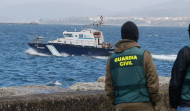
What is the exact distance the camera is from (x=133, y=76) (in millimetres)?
4316

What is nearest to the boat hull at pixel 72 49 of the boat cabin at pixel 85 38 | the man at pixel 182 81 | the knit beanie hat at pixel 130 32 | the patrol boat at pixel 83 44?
the patrol boat at pixel 83 44

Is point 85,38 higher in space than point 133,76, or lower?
lower

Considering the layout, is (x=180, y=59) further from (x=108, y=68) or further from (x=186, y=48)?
(x=108, y=68)

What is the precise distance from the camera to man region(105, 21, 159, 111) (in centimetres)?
430

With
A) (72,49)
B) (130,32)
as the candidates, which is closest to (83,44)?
(72,49)

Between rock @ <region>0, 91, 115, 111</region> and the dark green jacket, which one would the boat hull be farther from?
the dark green jacket

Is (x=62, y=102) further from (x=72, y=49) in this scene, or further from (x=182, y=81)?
(x=72, y=49)

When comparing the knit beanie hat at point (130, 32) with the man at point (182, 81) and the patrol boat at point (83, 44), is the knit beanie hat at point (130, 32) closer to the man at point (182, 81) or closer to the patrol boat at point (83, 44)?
the man at point (182, 81)

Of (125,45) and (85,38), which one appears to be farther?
(85,38)

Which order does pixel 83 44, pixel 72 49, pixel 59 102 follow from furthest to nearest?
pixel 72 49, pixel 83 44, pixel 59 102

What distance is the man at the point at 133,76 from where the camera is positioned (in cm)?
430

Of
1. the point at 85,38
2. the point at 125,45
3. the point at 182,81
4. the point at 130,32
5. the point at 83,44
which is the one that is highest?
the point at 130,32

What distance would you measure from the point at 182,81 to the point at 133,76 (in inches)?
18.6

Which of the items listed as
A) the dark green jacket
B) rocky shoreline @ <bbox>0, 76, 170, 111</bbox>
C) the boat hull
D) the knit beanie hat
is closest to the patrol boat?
the boat hull
